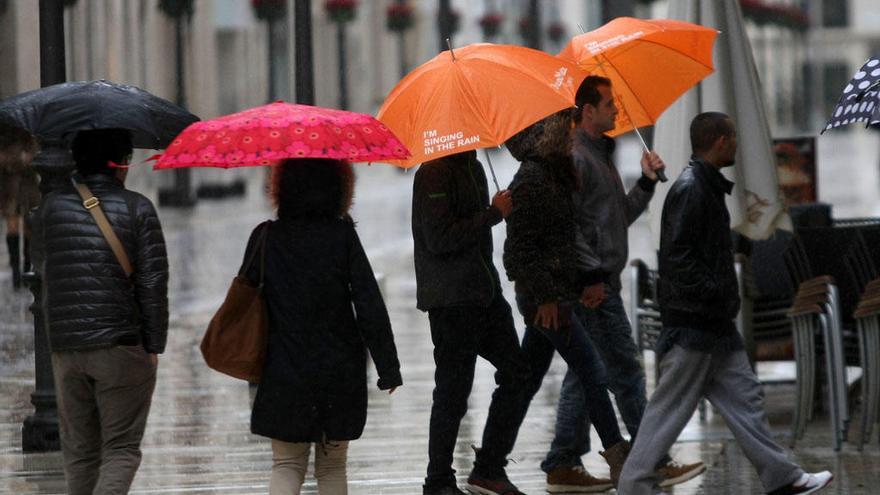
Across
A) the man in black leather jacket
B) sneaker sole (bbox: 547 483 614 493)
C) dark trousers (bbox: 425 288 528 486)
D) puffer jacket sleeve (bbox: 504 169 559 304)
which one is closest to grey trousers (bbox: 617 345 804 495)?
the man in black leather jacket

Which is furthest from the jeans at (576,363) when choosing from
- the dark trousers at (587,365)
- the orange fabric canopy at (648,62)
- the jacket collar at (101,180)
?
the jacket collar at (101,180)

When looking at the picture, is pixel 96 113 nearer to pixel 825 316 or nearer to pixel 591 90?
pixel 591 90

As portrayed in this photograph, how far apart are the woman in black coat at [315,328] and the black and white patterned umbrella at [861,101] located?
2.43 metres

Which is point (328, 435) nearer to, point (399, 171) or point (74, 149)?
point (74, 149)

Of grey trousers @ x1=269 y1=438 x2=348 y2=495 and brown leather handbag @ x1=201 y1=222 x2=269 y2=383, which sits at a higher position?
brown leather handbag @ x1=201 y1=222 x2=269 y2=383

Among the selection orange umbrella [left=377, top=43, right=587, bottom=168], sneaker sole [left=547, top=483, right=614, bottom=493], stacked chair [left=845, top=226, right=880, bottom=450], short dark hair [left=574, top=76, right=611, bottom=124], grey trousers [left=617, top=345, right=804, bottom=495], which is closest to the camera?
grey trousers [left=617, top=345, right=804, bottom=495]

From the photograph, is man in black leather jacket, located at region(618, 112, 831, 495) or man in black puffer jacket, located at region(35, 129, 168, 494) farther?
man in black leather jacket, located at region(618, 112, 831, 495)

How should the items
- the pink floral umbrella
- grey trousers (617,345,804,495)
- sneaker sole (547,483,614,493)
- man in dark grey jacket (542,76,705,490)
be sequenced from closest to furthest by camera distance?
the pink floral umbrella < grey trousers (617,345,804,495) < man in dark grey jacket (542,76,705,490) < sneaker sole (547,483,614,493)

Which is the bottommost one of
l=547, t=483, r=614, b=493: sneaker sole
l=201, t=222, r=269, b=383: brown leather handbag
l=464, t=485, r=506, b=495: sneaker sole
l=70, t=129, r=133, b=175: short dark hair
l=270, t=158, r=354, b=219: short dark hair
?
l=547, t=483, r=614, b=493: sneaker sole

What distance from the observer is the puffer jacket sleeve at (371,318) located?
660 centimetres

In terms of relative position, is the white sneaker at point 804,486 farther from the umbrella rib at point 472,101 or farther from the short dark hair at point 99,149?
the short dark hair at point 99,149

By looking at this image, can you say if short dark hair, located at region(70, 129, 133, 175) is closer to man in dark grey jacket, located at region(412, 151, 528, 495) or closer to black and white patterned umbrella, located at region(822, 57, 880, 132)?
man in dark grey jacket, located at region(412, 151, 528, 495)

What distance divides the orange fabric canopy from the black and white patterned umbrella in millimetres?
695

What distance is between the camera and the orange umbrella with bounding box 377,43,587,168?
7.36 metres
